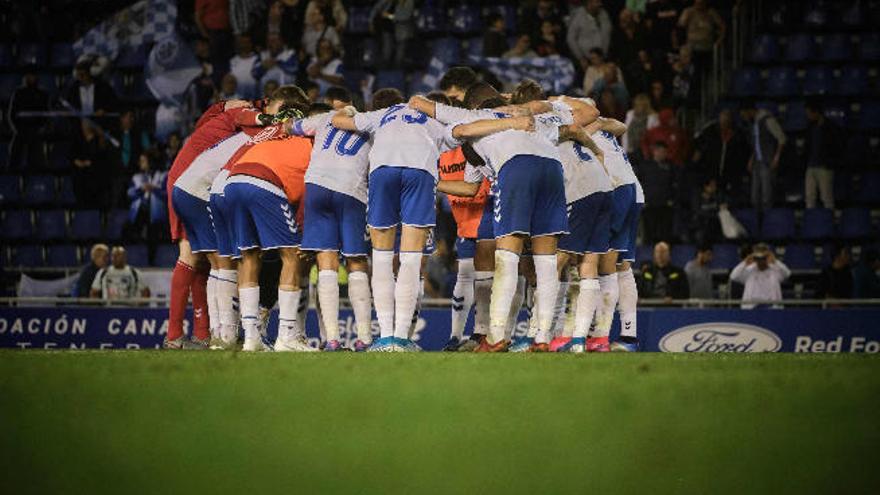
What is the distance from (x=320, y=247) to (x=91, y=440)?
291cm

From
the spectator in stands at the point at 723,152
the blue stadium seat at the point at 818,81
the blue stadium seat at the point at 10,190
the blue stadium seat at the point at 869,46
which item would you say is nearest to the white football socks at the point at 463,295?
the spectator in stands at the point at 723,152

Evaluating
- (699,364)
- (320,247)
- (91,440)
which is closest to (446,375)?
(699,364)

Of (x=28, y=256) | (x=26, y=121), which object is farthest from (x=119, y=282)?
(x=26, y=121)

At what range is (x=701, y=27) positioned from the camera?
20062mm

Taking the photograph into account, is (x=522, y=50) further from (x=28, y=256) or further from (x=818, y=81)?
(x=28, y=256)

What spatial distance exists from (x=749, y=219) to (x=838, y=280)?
7.06ft

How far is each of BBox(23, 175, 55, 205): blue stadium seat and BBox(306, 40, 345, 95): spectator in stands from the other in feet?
13.7

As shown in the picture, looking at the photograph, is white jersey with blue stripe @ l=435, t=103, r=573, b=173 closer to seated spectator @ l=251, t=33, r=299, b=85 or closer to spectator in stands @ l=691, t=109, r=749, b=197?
spectator in stands @ l=691, t=109, r=749, b=197

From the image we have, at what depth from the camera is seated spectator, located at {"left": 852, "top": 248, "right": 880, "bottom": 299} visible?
16.9 metres

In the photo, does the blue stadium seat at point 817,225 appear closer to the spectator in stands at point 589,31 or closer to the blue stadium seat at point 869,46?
the blue stadium seat at point 869,46

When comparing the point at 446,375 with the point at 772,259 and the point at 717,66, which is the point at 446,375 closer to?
the point at 772,259

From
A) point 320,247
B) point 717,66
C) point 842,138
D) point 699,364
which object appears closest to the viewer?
point 699,364

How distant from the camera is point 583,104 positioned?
10.8 meters

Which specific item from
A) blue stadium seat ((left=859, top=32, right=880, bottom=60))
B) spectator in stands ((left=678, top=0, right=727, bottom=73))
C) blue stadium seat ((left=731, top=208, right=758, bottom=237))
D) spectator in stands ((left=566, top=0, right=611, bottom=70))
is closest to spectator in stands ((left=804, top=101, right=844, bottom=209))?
blue stadium seat ((left=731, top=208, right=758, bottom=237))
